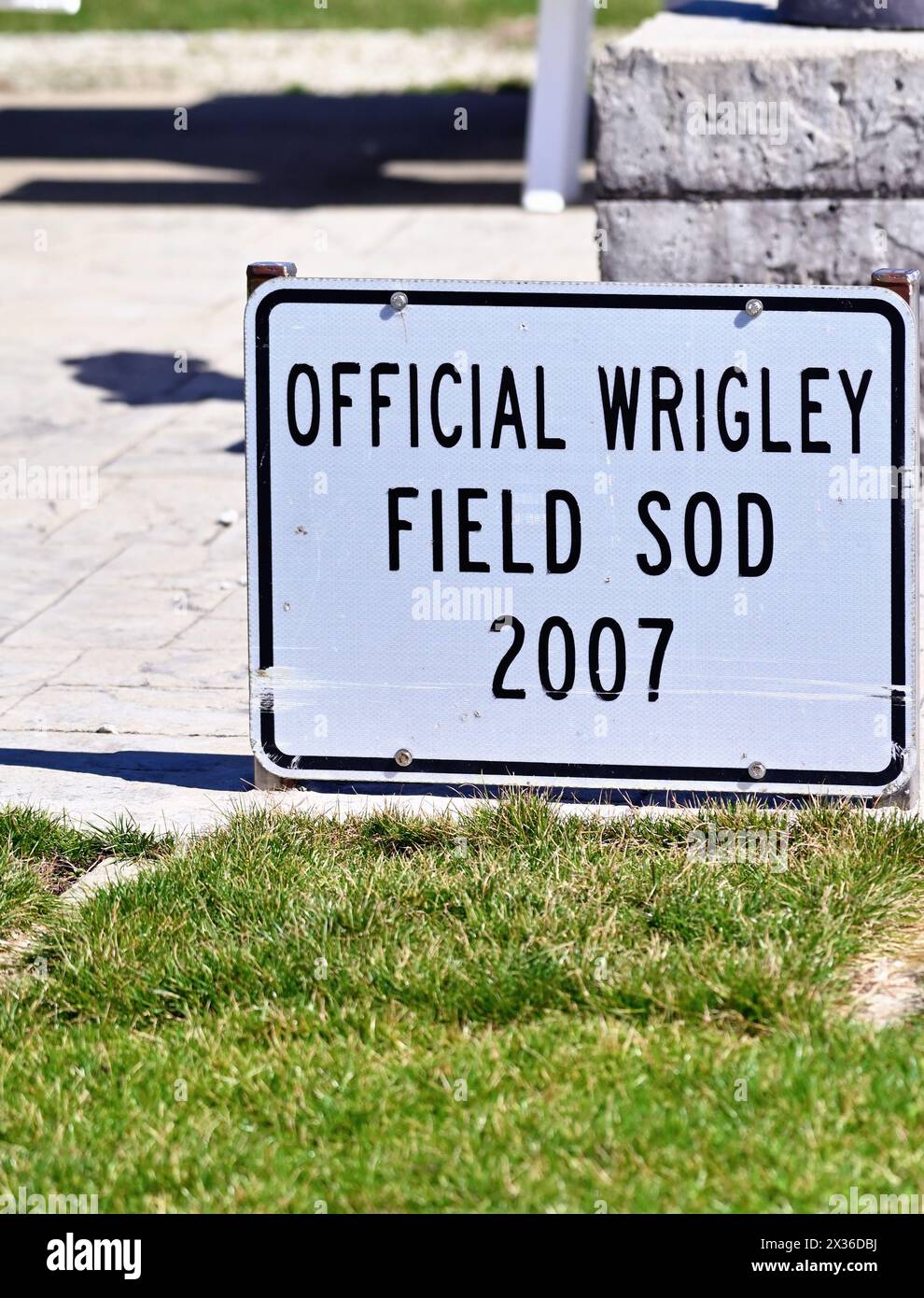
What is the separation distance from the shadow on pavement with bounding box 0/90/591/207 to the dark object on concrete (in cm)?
718

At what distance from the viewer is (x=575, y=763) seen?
4.45 metres

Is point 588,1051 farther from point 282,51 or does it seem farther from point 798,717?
point 282,51

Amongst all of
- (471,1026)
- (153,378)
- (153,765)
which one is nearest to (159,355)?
(153,378)

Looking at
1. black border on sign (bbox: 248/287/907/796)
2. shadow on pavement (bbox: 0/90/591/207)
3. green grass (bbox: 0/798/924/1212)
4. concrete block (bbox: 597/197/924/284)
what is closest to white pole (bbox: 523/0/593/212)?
shadow on pavement (bbox: 0/90/591/207)

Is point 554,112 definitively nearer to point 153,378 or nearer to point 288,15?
point 153,378

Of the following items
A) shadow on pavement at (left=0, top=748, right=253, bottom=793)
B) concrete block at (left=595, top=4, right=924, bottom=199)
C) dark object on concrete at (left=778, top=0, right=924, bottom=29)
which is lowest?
shadow on pavement at (left=0, top=748, right=253, bottom=793)

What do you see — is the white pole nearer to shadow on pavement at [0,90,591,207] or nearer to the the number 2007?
shadow on pavement at [0,90,591,207]

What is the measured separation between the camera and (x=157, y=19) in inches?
1252

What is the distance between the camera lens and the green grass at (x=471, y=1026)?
10.2 ft

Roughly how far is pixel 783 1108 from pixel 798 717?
1321mm

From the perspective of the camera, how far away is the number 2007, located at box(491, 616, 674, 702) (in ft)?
14.5

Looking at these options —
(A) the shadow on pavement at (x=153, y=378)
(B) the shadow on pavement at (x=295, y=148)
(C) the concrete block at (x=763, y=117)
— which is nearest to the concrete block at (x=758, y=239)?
(C) the concrete block at (x=763, y=117)

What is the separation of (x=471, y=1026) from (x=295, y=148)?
14.8 metres

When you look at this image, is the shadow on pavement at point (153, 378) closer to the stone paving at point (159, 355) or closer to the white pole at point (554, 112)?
the stone paving at point (159, 355)
